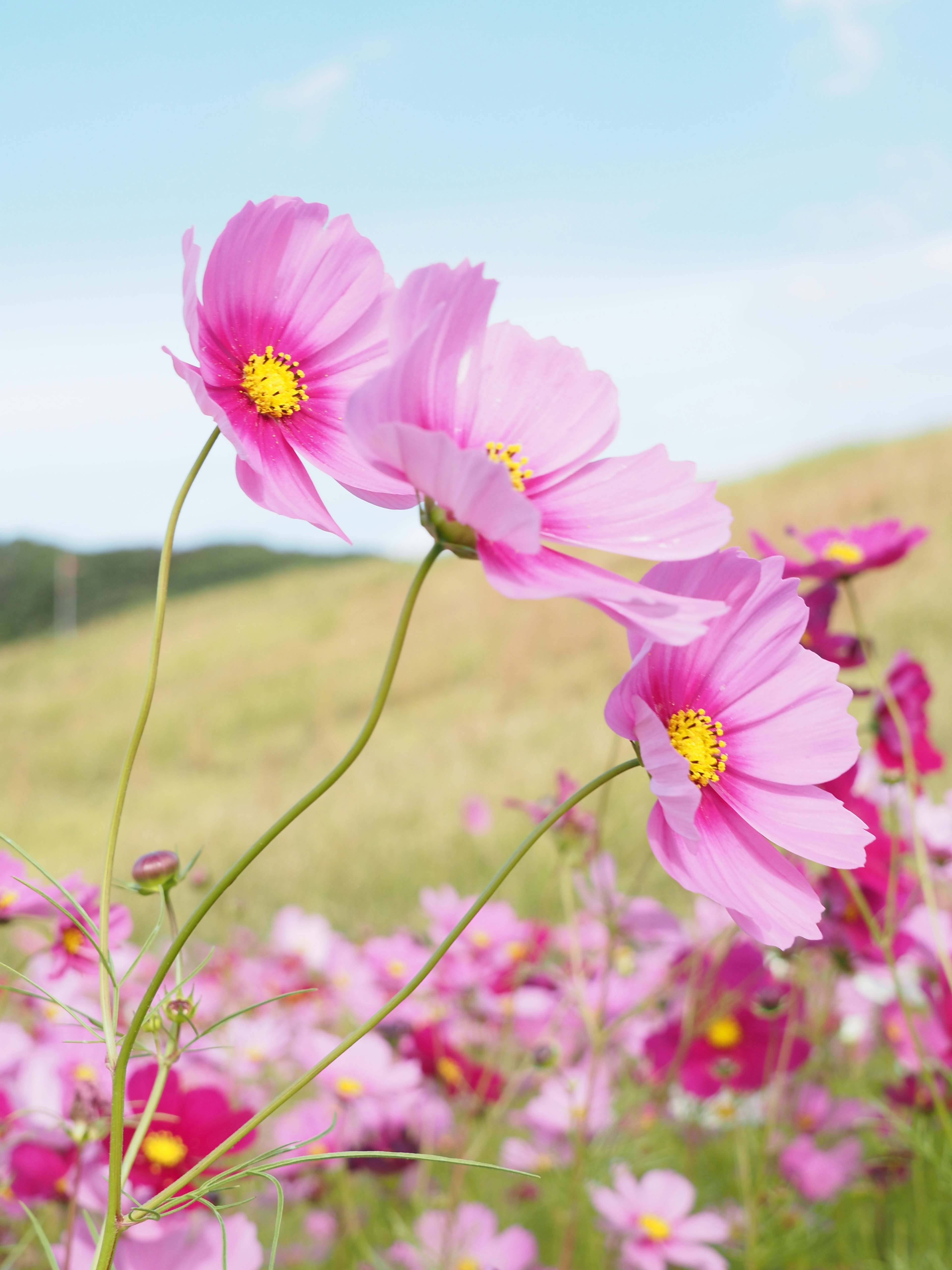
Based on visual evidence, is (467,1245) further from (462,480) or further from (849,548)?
(462,480)

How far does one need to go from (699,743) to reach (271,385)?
0.30m

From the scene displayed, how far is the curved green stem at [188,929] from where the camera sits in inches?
13.8

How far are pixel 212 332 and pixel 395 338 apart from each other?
17 centimetres

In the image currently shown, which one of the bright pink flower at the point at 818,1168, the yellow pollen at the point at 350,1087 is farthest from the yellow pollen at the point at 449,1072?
the bright pink flower at the point at 818,1168

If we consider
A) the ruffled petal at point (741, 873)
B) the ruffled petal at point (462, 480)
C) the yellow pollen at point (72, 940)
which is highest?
the ruffled petal at point (462, 480)

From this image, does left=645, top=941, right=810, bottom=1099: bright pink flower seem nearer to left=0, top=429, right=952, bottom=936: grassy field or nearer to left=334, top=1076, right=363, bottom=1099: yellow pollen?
left=0, top=429, right=952, bottom=936: grassy field

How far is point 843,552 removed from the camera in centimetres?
106

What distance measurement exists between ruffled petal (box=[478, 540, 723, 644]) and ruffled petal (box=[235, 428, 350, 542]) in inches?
4.2

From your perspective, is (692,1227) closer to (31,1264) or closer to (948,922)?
(948,922)

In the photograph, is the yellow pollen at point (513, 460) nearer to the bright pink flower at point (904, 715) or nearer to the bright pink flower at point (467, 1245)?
the bright pink flower at point (904, 715)

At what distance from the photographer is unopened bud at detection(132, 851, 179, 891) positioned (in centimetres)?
52

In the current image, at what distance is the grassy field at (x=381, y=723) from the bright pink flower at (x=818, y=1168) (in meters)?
0.48

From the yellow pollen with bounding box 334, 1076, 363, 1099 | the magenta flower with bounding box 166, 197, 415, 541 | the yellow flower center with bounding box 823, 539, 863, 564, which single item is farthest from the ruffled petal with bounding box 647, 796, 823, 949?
the yellow pollen with bounding box 334, 1076, 363, 1099

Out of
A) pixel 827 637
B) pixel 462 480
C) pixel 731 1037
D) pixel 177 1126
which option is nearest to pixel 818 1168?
pixel 731 1037
